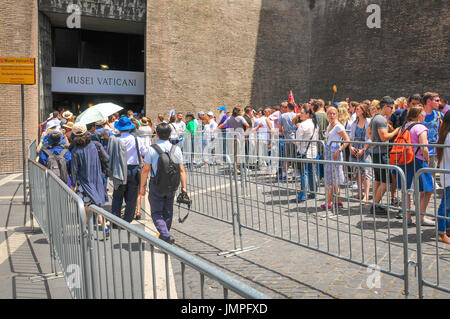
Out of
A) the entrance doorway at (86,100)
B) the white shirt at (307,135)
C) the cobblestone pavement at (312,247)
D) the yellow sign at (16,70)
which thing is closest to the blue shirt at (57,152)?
the yellow sign at (16,70)

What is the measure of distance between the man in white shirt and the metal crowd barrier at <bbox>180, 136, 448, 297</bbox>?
1.41 metres

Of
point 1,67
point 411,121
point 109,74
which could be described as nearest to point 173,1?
point 109,74

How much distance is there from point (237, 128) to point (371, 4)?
11974mm

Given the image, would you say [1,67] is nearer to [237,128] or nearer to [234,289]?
[237,128]

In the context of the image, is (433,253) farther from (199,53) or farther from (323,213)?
(199,53)

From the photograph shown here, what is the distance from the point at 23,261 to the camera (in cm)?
552

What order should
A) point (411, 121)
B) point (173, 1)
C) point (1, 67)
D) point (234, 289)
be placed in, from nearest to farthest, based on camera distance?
point (234, 289), point (411, 121), point (1, 67), point (173, 1)

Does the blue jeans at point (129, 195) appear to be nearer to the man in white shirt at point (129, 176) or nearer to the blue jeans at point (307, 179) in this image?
the man in white shirt at point (129, 176)

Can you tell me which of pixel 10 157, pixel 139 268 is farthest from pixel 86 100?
pixel 139 268

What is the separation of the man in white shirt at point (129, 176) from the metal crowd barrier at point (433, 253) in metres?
4.04
